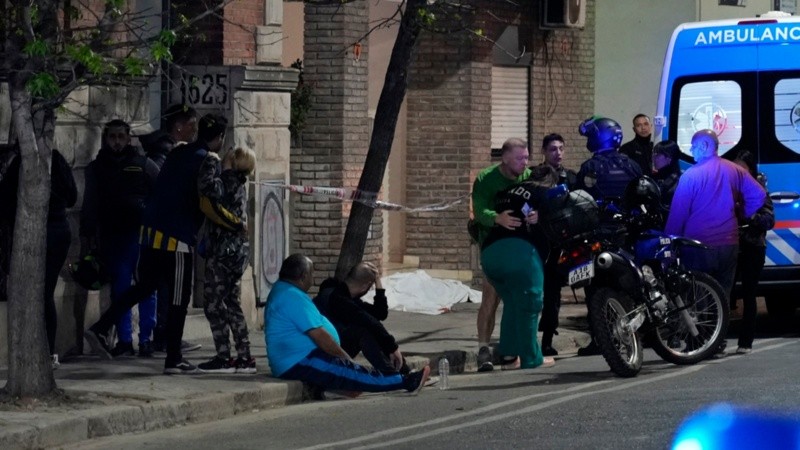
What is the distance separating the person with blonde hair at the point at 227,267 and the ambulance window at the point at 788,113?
17.4 feet

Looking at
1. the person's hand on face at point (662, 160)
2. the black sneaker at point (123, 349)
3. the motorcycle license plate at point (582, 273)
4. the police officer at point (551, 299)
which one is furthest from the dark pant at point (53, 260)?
the person's hand on face at point (662, 160)

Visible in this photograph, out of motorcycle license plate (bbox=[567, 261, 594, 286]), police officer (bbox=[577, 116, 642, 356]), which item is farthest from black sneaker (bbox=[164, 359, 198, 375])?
police officer (bbox=[577, 116, 642, 356])

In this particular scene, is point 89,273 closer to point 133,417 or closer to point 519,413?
point 133,417

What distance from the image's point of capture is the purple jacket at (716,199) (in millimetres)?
13469

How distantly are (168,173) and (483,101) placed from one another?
8.42 meters

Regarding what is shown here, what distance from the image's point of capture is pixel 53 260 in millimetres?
11945

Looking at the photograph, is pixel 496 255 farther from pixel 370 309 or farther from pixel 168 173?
pixel 168 173

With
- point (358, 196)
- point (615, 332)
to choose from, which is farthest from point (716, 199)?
point (358, 196)

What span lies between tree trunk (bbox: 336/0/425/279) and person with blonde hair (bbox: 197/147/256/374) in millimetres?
1455

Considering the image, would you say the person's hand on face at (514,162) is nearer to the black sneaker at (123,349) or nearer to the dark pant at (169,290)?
the dark pant at (169,290)

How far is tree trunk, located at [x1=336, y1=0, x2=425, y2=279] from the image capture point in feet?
44.2

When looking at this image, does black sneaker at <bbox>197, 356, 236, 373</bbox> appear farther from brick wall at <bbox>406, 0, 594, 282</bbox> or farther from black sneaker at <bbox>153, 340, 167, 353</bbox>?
brick wall at <bbox>406, 0, 594, 282</bbox>

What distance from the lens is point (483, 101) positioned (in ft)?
65.8

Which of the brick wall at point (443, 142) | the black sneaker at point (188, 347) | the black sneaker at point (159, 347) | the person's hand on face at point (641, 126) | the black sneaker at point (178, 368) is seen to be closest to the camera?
the black sneaker at point (178, 368)
